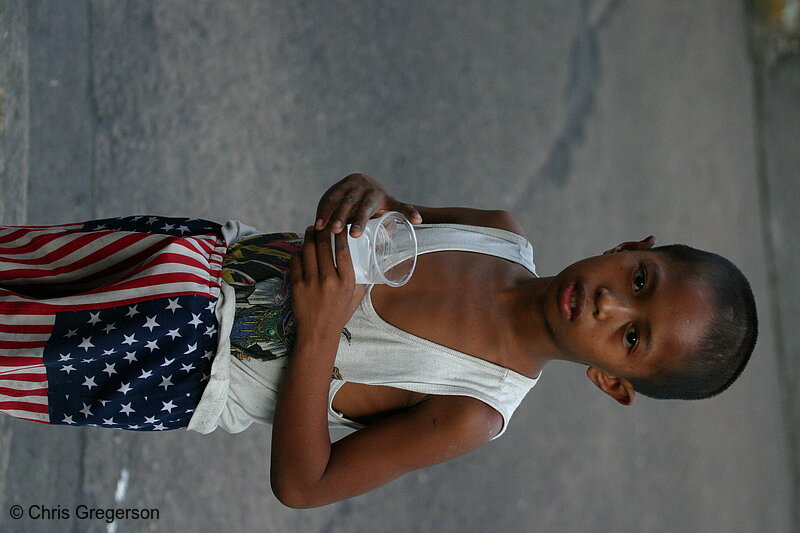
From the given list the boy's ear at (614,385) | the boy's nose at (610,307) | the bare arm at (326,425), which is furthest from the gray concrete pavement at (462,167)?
the boy's nose at (610,307)

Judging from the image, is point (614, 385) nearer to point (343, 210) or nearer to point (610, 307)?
point (610, 307)

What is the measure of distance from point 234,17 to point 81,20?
469 mm

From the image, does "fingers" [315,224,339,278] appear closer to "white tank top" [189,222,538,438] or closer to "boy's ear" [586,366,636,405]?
"white tank top" [189,222,538,438]

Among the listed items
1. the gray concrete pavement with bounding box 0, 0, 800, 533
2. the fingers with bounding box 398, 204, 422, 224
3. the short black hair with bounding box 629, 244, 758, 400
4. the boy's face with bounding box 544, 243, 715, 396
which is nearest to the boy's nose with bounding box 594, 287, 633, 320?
the boy's face with bounding box 544, 243, 715, 396

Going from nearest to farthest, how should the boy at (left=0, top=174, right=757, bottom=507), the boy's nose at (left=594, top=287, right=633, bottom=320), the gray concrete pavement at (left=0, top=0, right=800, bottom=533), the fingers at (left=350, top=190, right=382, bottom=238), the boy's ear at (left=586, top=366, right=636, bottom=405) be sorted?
the fingers at (left=350, top=190, right=382, bottom=238) → the boy at (left=0, top=174, right=757, bottom=507) → the boy's nose at (left=594, top=287, right=633, bottom=320) → the boy's ear at (left=586, top=366, right=636, bottom=405) → the gray concrete pavement at (left=0, top=0, right=800, bottom=533)

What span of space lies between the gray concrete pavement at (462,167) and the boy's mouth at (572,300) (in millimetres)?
1222

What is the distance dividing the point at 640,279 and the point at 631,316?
3.2 inches

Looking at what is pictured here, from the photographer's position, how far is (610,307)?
1347mm

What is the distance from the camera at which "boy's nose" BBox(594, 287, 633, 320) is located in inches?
53.0

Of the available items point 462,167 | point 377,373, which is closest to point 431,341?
point 377,373

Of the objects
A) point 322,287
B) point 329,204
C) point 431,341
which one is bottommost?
point 431,341

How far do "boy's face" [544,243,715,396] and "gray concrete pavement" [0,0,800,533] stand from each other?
3.99 ft

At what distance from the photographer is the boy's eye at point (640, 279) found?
1.38 m

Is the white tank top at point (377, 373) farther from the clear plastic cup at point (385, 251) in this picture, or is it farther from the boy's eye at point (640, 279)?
the boy's eye at point (640, 279)
